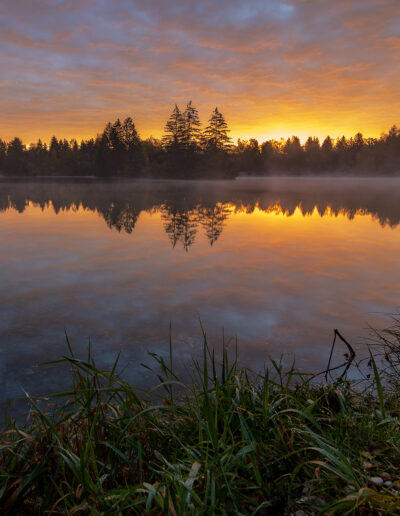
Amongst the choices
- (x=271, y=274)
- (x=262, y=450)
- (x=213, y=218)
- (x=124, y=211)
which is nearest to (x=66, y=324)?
(x=262, y=450)

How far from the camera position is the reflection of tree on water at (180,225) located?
13.2 m

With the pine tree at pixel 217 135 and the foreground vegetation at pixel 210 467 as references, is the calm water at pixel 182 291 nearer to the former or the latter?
the foreground vegetation at pixel 210 467

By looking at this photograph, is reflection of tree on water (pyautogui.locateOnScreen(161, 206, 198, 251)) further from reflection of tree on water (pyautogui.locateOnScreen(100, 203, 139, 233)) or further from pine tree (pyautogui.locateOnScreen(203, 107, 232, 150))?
pine tree (pyautogui.locateOnScreen(203, 107, 232, 150))

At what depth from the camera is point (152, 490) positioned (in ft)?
6.00

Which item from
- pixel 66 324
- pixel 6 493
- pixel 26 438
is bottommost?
pixel 66 324

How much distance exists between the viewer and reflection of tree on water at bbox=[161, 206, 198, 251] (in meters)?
13.2

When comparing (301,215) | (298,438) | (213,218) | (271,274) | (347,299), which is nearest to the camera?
(298,438)

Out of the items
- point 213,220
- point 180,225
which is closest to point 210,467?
point 180,225

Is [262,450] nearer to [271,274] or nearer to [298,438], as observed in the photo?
[298,438]

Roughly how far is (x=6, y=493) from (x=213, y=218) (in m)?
17.4

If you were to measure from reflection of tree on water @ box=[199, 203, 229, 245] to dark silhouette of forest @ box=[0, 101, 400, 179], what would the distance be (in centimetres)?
5985

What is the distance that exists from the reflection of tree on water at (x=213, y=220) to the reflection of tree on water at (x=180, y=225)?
1.50 ft

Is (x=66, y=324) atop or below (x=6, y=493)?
below

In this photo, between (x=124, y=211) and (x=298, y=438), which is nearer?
(x=298, y=438)
